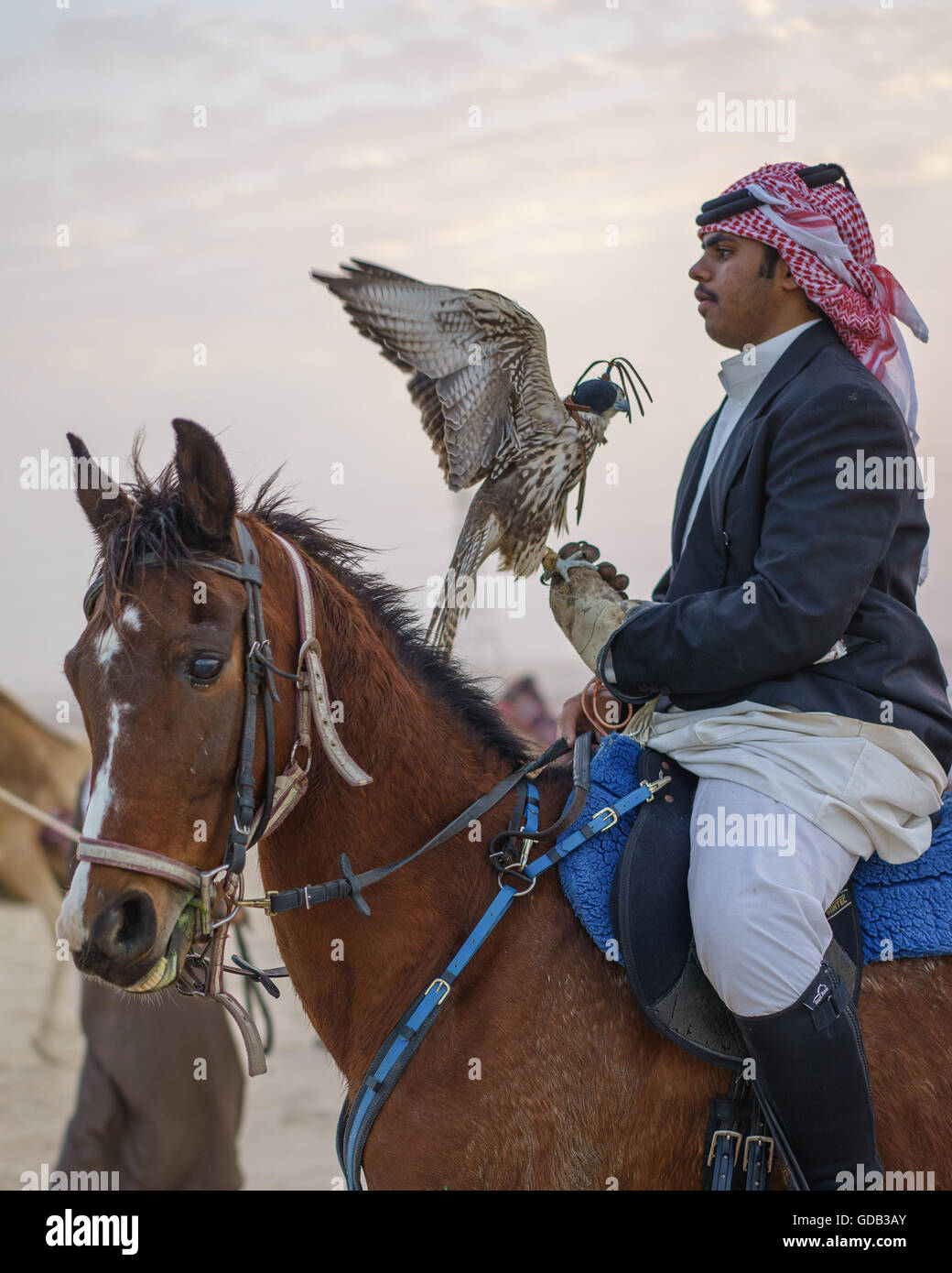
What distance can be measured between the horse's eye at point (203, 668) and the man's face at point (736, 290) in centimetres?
163

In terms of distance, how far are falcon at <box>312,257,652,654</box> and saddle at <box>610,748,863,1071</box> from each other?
1.20m

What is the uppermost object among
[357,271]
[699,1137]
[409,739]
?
[357,271]

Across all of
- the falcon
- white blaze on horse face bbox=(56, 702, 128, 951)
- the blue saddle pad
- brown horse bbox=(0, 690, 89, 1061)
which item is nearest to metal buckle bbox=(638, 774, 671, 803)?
the blue saddle pad

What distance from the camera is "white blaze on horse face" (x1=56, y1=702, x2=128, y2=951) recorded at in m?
2.29

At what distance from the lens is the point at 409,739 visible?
2844 mm

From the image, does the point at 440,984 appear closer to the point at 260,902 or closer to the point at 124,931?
the point at 260,902

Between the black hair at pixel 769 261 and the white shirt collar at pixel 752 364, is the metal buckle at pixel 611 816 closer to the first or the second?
the white shirt collar at pixel 752 364

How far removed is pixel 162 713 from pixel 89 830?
0.27 metres

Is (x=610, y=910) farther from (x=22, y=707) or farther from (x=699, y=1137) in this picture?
(x=22, y=707)

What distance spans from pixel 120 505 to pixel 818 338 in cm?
177

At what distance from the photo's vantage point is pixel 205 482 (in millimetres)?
2479

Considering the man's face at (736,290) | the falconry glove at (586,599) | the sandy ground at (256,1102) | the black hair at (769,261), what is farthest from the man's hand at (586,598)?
the sandy ground at (256,1102)

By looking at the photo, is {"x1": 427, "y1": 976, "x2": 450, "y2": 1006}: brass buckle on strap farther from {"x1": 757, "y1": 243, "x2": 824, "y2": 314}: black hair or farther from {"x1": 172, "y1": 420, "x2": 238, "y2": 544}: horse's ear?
{"x1": 757, "y1": 243, "x2": 824, "y2": 314}: black hair
